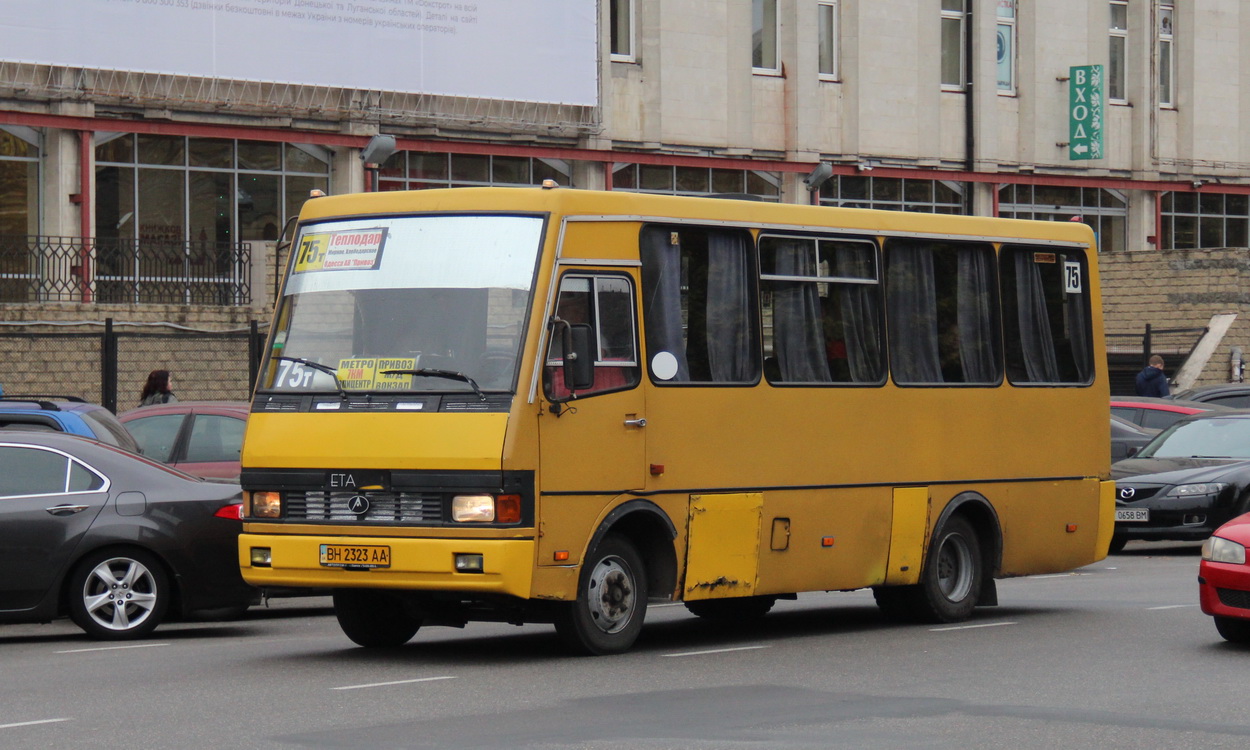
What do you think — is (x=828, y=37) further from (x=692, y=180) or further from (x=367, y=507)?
(x=367, y=507)

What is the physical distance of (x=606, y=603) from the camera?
11602mm

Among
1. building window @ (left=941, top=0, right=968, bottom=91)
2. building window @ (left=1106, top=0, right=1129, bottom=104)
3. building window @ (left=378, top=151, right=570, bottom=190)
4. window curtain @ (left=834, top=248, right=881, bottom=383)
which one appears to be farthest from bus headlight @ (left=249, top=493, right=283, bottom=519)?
building window @ (left=1106, top=0, right=1129, bottom=104)

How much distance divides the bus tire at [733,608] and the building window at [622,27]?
83.2 feet

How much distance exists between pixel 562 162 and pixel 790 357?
2626 cm

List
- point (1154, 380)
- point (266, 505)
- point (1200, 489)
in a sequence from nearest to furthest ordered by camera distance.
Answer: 1. point (266, 505)
2. point (1200, 489)
3. point (1154, 380)

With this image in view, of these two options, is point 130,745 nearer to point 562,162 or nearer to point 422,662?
point 422,662

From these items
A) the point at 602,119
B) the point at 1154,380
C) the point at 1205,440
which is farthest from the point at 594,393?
the point at 602,119

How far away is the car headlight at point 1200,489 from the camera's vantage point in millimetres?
20047

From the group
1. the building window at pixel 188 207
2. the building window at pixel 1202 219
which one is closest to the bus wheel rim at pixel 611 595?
the building window at pixel 188 207

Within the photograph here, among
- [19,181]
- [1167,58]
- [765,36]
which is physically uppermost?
[1167,58]

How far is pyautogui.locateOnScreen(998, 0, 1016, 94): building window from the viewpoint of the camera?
145ft

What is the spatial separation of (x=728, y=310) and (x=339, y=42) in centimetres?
2369

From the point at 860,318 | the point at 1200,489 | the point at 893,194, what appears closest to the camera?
the point at 860,318

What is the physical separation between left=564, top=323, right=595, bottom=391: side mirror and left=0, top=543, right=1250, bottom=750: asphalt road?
1.63 metres
